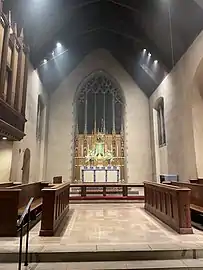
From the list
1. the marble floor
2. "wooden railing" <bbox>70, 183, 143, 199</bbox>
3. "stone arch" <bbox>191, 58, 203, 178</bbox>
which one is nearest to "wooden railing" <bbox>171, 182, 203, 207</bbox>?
the marble floor

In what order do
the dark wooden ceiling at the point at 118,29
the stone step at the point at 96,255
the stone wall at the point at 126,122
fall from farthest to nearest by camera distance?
the stone wall at the point at 126,122 < the dark wooden ceiling at the point at 118,29 < the stone step at the point at 96,255

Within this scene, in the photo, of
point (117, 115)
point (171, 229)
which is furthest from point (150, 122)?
point (171, 229)

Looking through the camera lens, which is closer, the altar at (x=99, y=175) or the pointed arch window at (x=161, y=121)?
the altar at (x=99, y=175)

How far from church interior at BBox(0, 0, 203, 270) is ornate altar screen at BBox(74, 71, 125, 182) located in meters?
0.05

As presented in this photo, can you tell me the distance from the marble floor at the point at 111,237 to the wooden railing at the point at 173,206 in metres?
0.13

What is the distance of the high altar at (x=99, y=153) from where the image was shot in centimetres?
1095

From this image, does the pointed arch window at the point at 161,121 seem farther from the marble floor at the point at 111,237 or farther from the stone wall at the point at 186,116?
the marble floor at the point at 111,237

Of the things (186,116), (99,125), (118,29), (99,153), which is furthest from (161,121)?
(118,29)

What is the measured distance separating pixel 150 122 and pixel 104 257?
9.59 metres

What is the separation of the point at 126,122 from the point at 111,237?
8.68 meters

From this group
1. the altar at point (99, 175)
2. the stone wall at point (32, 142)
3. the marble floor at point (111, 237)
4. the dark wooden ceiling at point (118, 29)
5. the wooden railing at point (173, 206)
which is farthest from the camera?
the altar at point (99, 175)

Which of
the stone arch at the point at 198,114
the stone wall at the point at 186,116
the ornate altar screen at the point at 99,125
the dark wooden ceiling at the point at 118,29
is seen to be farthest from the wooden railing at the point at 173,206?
the ornate altar screen at the point at 99,125

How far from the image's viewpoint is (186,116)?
7.71 meters

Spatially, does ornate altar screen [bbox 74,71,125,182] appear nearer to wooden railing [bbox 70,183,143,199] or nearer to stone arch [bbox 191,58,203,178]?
wooden railing [bbox 70,183,143,199]
